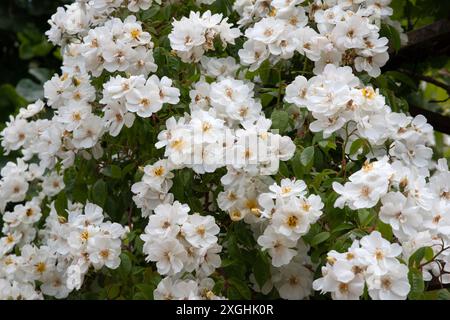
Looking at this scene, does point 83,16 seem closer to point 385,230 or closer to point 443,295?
point 385,230

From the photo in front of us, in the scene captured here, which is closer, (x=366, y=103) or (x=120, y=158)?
(x=366, y=103)

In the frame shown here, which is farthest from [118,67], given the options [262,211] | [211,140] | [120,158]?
[262,211]

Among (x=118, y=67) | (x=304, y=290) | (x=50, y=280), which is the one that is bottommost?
(x=50, y=280)

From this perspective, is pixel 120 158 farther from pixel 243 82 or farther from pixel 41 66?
pixel 41 66

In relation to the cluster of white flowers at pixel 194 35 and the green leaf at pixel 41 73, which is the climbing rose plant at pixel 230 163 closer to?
the cluster of white flowers at pixel 194 35

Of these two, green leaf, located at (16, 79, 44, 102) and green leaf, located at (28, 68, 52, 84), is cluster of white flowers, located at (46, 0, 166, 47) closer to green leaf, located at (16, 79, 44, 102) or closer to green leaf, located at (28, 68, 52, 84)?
green leaf, located at (16, 79, 44, 102)

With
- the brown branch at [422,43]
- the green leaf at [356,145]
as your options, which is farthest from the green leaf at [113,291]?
the brown branch at [422,43]

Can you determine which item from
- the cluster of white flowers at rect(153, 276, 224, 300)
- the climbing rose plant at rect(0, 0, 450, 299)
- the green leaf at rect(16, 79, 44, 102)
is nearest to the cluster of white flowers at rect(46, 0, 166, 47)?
the climbing rose plant at rect(0, 0, 450, 299)

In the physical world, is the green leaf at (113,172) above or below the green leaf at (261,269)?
above
